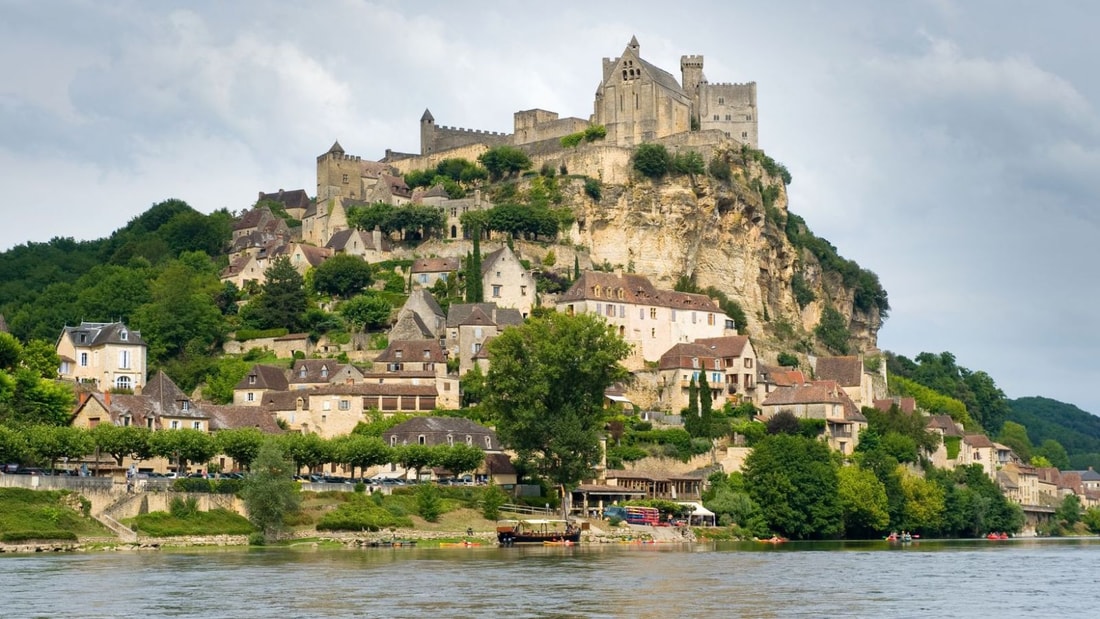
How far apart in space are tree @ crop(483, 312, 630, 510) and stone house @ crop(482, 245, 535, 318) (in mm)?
23848

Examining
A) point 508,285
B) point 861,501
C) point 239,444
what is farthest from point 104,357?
point 861,501

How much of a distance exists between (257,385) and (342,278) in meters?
17.5

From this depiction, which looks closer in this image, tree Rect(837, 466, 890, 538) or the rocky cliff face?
tree Rect(837, 466, 890, 538)

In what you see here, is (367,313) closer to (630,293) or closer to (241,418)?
(630,293)

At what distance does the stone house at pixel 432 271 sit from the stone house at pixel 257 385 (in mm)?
18539

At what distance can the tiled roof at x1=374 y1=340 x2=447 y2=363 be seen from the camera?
107 meters

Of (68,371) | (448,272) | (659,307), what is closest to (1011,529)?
(659,307)

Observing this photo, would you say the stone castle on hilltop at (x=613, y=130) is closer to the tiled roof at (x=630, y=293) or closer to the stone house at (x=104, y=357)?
the tiled roof at (x=630, y=293)

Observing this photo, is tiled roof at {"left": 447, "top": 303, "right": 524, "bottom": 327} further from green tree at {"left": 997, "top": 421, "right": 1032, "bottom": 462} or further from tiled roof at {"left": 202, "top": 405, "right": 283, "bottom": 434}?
green tree at {"left": 997, "top": 421, "right": 1032, "bottom": 462}

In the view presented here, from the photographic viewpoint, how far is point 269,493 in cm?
7819

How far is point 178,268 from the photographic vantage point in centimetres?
12325

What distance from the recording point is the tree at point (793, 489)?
9656 centimetres

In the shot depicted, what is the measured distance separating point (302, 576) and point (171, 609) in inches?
429

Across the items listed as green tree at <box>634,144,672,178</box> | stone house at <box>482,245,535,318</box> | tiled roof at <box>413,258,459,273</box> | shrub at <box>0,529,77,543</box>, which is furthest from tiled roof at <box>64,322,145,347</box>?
green tree at <box>634,144,672,178</box>
